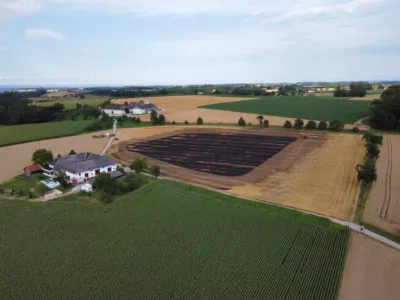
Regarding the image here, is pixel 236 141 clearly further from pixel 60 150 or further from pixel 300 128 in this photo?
pixel 60 150

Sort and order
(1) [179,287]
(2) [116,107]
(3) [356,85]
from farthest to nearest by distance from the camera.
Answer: (3) [356,85] → (2) [116,107] → (1) [179,287]

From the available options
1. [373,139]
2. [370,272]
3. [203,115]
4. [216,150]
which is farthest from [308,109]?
[370,272]

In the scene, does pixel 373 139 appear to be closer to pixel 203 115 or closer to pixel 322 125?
pixel 322 125

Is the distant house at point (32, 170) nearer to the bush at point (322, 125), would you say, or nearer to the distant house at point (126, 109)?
the bush at point (322, 125)

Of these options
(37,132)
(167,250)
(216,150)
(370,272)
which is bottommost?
(370,272)

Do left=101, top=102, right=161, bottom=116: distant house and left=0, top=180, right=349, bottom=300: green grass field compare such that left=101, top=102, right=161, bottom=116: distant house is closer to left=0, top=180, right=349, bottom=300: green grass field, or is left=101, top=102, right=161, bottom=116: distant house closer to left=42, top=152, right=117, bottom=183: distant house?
left=42, top=152, right=117, bottom=183: distant house

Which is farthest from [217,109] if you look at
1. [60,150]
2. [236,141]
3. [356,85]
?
[356,85]

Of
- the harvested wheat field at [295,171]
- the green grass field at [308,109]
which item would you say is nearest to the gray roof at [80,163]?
the harvested wheat field at [295,171]
